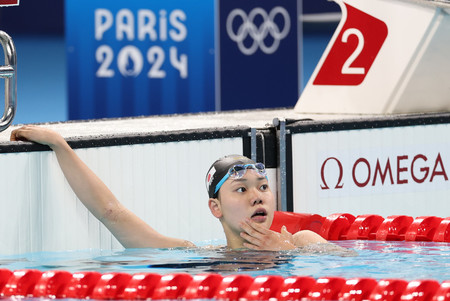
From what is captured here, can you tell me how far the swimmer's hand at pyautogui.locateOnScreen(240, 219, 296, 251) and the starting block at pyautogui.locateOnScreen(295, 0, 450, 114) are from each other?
2120 mm

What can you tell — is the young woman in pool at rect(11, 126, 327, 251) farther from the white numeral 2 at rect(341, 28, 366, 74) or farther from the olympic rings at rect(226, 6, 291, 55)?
the olympic rings at rect(226, 6, 291, 55)

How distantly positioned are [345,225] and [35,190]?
1.69 metres

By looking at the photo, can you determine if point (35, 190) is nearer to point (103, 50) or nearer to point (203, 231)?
point (203, 231)

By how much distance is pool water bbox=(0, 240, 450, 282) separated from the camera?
5.35 metres

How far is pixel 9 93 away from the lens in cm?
597

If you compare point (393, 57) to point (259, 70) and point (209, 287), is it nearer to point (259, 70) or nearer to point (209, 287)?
point (209, 287)

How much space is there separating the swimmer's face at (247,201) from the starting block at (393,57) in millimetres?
2203

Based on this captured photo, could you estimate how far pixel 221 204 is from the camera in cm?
559

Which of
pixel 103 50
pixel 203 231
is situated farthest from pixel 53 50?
pixel 203 231

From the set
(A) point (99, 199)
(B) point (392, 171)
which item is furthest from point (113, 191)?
(B) point (392, 171)

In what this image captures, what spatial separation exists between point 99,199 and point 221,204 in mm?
671

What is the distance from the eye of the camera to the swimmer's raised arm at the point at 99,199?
233 inches

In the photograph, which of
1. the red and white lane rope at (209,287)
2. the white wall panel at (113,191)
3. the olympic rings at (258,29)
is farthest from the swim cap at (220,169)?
the olympic rings at (258,29)

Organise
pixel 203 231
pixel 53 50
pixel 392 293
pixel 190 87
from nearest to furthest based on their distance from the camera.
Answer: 1. pixel 392 293
2. pixel 203 231
3. pixel 53 50
4. pixel 190 87
